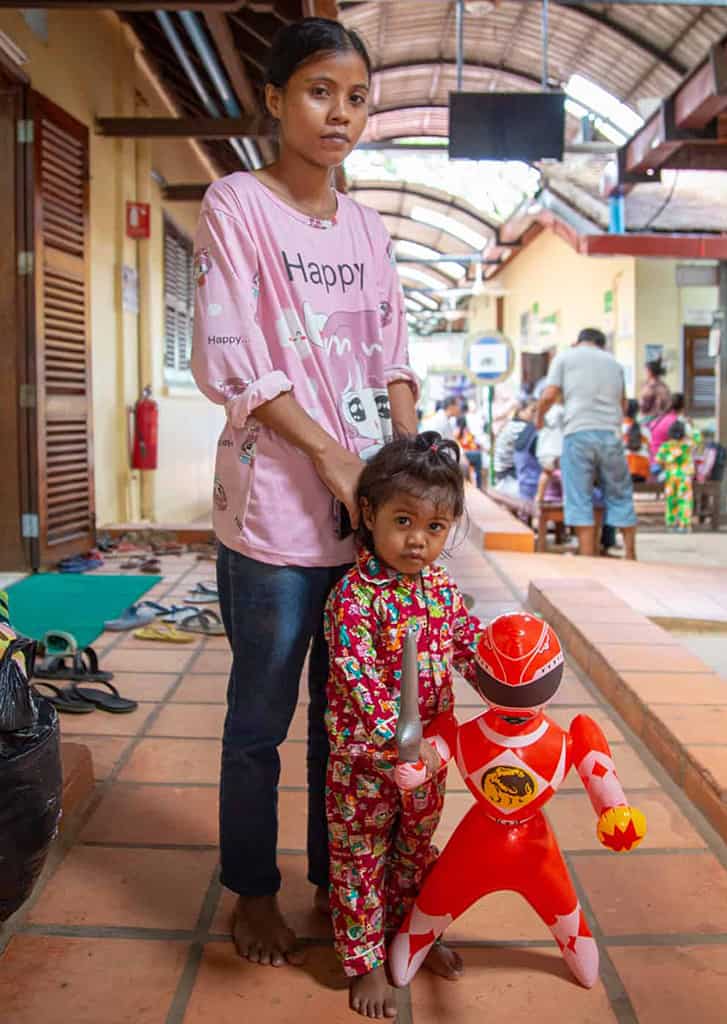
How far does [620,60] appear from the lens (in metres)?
10.6

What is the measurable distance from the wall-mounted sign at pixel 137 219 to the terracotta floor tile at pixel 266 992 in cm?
631

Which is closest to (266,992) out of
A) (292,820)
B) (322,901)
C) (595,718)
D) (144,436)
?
(322,901)

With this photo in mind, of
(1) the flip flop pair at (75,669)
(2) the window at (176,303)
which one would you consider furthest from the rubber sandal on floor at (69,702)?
(2) the window at (176,303)

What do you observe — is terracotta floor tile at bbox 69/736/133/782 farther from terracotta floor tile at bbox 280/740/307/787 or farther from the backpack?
the backpack

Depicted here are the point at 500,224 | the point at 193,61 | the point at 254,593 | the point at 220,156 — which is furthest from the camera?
the point at 500,224

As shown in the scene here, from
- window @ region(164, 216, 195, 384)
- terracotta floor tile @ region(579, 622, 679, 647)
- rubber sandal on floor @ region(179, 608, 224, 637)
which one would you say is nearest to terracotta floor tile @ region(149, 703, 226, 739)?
rubber sandal on floor @ region(179, 608, 224, 637)

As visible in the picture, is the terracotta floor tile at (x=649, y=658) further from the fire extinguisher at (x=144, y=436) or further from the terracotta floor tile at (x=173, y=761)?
the fire extinguisher at (x=144, y=436)

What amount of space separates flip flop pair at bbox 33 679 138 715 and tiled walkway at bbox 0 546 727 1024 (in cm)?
31

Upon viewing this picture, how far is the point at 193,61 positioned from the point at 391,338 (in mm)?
6022

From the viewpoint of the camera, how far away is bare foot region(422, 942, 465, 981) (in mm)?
1618

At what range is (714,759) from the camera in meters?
2.28

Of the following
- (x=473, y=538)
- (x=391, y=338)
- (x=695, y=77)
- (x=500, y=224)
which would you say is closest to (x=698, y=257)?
(x=695, y=77)

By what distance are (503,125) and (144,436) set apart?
363cm

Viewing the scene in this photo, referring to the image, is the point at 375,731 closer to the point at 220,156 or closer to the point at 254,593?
the point at 254,593
